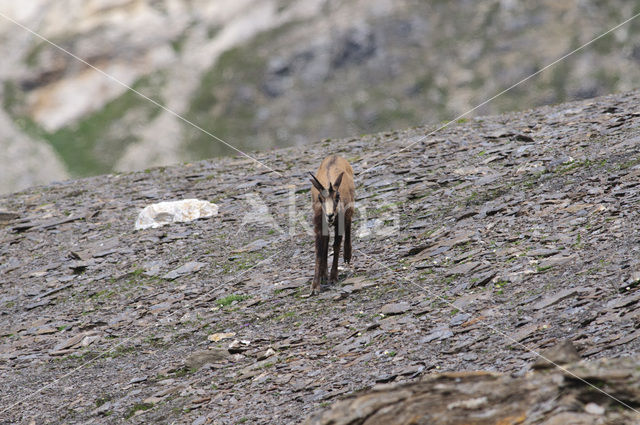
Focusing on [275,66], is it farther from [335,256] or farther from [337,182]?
[337,182]

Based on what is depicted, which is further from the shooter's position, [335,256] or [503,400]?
[335,256]

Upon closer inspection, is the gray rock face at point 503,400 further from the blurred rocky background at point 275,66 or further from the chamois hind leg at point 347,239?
the blurred rocky background at point 275,66

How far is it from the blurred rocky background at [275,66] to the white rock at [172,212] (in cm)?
12579

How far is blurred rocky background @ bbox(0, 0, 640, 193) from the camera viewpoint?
152 metres

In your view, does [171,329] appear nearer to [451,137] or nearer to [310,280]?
[310,280]

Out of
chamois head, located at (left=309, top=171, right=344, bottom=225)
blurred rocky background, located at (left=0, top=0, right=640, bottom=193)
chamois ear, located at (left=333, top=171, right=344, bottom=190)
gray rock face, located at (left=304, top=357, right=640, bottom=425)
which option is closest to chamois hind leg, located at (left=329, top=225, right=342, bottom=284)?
chamois head, located at (left=309, top=171, right=344, bottom=225)

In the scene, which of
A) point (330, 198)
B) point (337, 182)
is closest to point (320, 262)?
point (330, 198)

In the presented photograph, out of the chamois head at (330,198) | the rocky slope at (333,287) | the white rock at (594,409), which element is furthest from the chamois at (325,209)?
the white rock at (594,409)

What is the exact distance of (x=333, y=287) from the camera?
14758 mm

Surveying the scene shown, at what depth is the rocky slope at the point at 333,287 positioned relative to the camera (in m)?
10.8

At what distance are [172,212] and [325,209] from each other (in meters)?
8.76

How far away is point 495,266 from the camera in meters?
13.3

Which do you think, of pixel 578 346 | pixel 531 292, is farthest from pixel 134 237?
pixel 578 346

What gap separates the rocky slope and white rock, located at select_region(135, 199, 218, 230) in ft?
1.54
